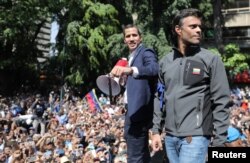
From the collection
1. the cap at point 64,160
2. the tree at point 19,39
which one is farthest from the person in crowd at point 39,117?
the tree at point 19,39

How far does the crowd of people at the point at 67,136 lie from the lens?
9.48 metres

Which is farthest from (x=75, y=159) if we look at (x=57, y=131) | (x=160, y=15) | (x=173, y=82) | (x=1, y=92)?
(x=1, y=92)

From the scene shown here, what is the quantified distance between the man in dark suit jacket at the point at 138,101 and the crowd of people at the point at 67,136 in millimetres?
736

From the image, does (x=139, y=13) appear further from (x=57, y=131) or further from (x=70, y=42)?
(x=57, y=131)

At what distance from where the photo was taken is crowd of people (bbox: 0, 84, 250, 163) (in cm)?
948

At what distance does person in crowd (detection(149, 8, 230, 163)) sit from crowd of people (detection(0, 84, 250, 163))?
26.5 inches

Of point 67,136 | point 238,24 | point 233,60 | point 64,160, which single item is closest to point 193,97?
point 64,160

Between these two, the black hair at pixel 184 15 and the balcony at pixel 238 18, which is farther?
the balcony at pixel 238 18

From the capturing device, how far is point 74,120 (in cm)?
1569

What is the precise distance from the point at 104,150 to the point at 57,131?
10.6 ft

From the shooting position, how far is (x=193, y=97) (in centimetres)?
295

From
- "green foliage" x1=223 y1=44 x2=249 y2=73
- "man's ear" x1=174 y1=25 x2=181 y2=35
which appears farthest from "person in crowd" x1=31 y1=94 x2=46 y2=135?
"man's ear" x1=174 y1=25 x2=181 y2=35

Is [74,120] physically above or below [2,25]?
below

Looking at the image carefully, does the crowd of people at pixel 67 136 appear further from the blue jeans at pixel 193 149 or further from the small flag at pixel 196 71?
the small flag at pixel 196 71
